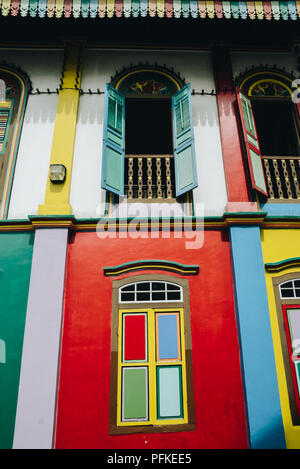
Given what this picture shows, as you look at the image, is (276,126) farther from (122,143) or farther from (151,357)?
(151,357)

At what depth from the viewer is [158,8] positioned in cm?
542

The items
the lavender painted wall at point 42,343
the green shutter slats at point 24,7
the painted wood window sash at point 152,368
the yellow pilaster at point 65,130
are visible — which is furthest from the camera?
the green shutter slats at point 24,7

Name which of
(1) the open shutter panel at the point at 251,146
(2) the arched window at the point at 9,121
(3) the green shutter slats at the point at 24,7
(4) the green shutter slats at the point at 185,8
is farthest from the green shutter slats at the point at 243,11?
(2) the arched window at the point at 9,121

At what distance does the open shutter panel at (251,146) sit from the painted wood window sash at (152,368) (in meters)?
2.16

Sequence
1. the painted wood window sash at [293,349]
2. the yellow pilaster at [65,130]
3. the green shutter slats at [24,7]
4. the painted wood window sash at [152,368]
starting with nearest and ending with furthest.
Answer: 1. the painted wood window sash at [152,368]
2. the painted wood window sash at [293,349]
3. the yellow pilaster at [65,130]
4. the green shutter slats at [24,7]

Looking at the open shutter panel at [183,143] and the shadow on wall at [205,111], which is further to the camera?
the shadow on wall at [205,111]

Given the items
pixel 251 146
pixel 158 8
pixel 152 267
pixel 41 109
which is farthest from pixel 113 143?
pixel 158 8

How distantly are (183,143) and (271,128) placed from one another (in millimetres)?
2748

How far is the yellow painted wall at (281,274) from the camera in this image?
3.87 meters

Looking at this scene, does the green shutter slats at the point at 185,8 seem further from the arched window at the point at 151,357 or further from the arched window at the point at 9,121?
the arched window at the point at 151,357

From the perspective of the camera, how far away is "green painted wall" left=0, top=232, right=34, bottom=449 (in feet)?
12.8

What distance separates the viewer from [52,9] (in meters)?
5.35

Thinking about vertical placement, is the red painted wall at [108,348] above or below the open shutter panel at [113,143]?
below
